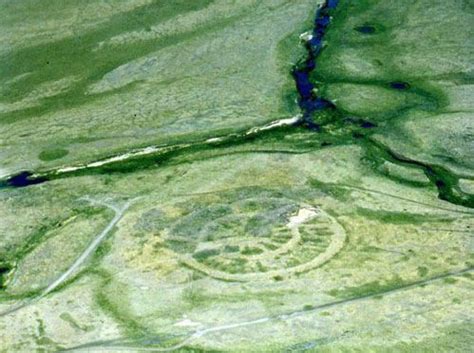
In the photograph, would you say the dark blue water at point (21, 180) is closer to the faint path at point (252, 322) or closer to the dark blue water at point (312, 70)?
the faint path at point (252, 322)

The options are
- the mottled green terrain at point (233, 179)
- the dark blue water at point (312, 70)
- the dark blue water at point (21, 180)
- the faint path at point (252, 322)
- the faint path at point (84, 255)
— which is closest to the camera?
the faint path at point (252, 322)

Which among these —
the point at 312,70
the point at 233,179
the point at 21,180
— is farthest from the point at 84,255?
the point at 312,70

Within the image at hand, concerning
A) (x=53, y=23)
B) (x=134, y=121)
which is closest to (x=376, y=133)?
(x=134, y=121)

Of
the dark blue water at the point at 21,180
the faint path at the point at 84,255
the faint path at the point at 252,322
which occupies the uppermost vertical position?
the dark blue water at the point at 21,180

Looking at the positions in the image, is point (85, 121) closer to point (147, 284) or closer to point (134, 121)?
point (134, 121)

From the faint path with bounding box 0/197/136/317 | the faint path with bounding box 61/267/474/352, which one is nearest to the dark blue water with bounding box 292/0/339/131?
the faint path with bounding box 0/197/136/317

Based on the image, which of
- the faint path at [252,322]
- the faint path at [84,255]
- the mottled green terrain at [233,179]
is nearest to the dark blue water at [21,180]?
the mottled green terrain at [233,179]

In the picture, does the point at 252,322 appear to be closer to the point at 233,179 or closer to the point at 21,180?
the point at 233,179
